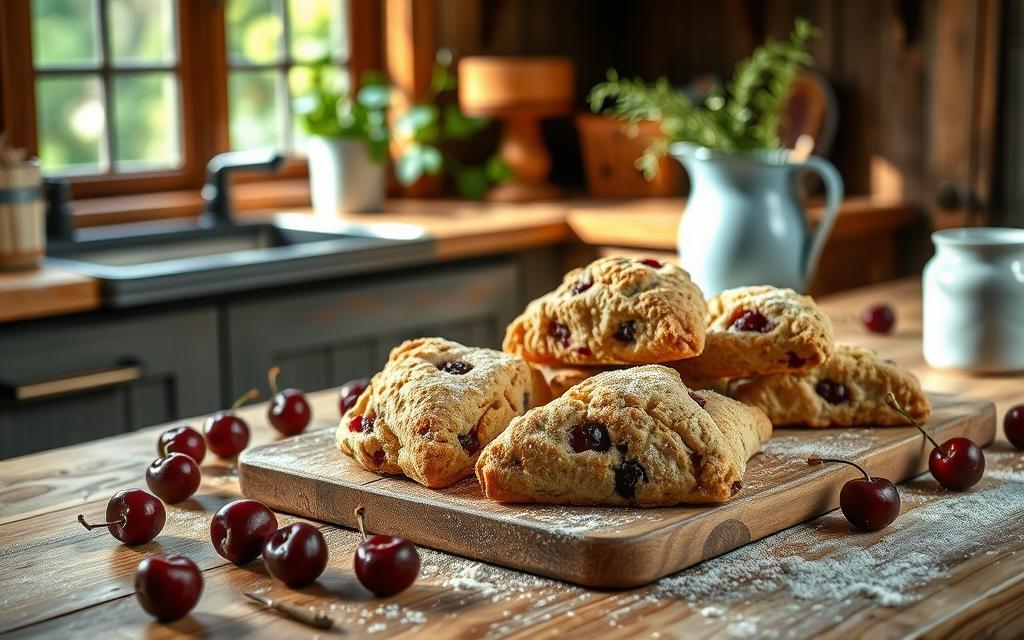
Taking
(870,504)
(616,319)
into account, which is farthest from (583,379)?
(870,504)

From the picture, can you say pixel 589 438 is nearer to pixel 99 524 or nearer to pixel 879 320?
pixel 99 524

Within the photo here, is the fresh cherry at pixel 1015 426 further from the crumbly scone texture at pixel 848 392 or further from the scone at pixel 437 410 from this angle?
the scone at pixel 437 410

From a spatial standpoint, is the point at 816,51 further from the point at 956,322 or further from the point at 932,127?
the point at 956,322

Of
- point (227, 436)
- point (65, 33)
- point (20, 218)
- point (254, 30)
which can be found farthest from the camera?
point (254, 30)

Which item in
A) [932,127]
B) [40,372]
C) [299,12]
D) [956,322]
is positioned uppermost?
[299,12]

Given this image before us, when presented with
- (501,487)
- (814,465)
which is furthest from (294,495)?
(814,465)

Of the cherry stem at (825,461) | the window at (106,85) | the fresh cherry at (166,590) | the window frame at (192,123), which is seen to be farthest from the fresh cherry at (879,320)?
the window at (106,85)
